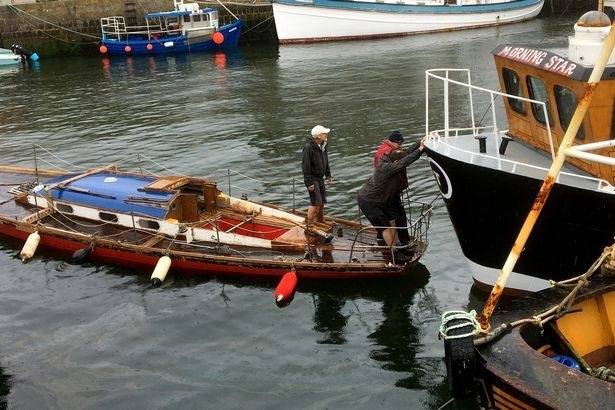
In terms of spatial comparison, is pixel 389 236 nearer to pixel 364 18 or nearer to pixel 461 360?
pixel 461 360

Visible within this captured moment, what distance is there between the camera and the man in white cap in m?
12.2

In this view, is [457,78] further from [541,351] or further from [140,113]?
[541,351]

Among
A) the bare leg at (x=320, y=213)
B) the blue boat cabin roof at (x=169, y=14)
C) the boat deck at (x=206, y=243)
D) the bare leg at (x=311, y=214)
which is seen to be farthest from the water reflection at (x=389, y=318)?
the blue boat cabin roof at (x=169, y=14)

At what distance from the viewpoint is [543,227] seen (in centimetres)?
999

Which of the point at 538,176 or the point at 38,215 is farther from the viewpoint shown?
the point at 38,215

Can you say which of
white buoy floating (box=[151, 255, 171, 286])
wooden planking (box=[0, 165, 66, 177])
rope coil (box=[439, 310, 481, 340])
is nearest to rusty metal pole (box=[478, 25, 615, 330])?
rope coil (box=[439, 310, 481, 340])

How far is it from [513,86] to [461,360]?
631 centimetres

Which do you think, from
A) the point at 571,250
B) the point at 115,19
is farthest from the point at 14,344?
the point at 115,19

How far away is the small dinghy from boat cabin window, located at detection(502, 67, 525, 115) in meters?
2.25

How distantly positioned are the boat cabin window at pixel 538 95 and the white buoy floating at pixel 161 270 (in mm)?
6819

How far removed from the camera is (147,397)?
9.56 m

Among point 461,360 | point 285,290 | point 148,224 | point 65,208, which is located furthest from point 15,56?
point 461,360

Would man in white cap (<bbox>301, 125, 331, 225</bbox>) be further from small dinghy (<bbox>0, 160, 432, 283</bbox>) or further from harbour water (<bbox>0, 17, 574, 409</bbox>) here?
→ harbour water (<bbox>0, 17, 574, 409</bbox>)

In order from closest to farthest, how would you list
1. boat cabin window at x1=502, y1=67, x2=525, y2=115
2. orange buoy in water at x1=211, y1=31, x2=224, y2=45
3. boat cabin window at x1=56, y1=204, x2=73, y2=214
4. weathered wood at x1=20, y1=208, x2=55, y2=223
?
boat cabin window at x1=502, y1=67, x2=525, y2=115 < weathered wood at x1=20, y1=208, x2=55, y2=223 < boat cabin window at x1=56, y1=204, x2=73, y2=214 < orange buoy in water at x1=211, y1=31, x2=224, y2=45
